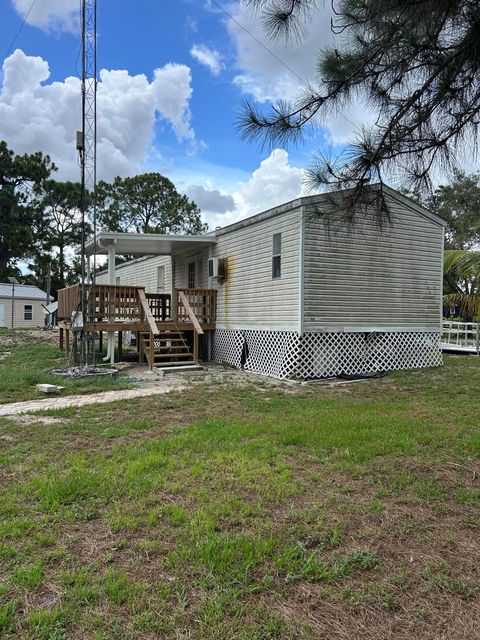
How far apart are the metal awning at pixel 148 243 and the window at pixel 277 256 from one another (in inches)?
111

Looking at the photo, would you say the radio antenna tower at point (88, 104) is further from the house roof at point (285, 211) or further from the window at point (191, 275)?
the window at point (191, 275)

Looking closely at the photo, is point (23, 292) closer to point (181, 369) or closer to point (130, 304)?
point (130, 304)

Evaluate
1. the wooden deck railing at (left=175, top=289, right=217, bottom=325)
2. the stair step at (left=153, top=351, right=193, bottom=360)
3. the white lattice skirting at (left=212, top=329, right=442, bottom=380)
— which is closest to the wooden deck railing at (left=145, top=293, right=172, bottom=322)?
the wooden deck railing at (left=175, top=289, right=217, bottom=325)

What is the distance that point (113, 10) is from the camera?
782 cm

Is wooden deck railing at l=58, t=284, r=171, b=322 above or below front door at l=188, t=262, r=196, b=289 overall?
below

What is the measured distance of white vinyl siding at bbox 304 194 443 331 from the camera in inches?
357

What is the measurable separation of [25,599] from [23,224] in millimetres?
34043

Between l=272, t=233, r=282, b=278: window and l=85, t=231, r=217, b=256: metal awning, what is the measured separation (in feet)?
9.26

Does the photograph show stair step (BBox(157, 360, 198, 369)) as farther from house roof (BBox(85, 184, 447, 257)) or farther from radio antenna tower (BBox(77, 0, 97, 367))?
house roof (BBox(85, 184, 447, 257))

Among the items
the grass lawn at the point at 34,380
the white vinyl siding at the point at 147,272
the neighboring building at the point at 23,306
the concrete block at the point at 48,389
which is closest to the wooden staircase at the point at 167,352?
the grass lawn at the point at 34,380

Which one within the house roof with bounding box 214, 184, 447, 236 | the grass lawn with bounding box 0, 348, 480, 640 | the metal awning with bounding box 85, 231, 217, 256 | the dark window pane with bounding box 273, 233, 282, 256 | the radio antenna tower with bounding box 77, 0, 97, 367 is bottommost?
the grass lawn with bounding box 0, 348, 480, 640

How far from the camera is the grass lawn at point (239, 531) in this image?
1888 millimetres

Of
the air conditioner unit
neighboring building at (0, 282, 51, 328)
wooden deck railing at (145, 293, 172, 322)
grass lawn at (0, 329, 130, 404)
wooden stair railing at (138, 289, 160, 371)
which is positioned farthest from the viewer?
neighboring building at (0, 282, 51, 328)

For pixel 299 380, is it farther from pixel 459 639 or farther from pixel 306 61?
pixel 459 639
